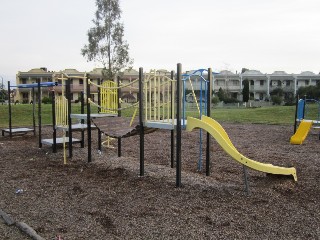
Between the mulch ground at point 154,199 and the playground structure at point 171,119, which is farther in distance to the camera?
the playground structure at point 171,119

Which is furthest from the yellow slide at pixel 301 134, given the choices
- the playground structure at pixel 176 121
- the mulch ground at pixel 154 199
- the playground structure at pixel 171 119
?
the playground structure at pixel 176 121

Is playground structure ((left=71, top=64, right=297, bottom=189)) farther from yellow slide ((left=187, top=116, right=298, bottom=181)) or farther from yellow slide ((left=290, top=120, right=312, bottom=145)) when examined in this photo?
yellow slide ((left=290, top=120, right=312, bottom=145))

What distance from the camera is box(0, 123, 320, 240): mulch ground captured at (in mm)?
3590

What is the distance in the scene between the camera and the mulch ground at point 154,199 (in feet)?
11.8

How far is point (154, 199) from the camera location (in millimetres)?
4680

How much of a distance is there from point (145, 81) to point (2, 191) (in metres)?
2.96

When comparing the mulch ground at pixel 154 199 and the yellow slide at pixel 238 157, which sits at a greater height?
the yellow slide at pixel 238 157

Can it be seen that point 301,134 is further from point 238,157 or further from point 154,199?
point 154,199

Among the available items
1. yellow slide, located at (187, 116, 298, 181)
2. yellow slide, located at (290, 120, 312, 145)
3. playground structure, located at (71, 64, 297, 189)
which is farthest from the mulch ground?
yellow slide, located at (290, 120, 312, 145)

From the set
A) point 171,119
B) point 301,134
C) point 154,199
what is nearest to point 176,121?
point 171,119

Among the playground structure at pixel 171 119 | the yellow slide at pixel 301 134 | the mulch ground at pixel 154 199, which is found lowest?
the mulch ground at pixel 154 199

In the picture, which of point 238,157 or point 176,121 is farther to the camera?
point 176,121

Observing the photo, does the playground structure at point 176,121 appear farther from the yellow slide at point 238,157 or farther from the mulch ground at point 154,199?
the mulch ground at point 154,199

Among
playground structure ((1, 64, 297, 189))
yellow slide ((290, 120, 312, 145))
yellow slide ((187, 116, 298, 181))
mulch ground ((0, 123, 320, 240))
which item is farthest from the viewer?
yellow slide ((290, 120, 312, 145))
